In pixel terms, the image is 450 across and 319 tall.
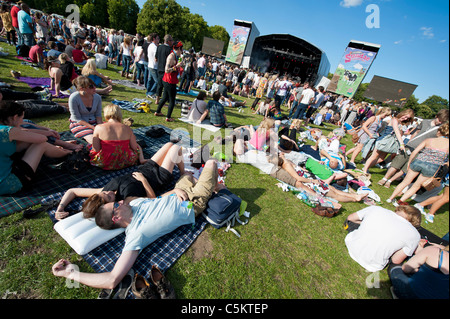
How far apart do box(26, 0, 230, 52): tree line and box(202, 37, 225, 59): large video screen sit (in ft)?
23.5

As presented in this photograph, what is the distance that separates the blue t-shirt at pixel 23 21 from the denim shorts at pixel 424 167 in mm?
13950

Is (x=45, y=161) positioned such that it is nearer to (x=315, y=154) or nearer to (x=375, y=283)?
(x=375, y=283)

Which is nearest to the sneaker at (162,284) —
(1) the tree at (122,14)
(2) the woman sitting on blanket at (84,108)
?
(2) the woman sitting on blanket at (84,108)

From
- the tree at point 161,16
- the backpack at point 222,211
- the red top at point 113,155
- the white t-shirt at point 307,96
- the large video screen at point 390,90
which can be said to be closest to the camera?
the backpack at point 222,211

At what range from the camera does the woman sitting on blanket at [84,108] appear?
3.67 metres

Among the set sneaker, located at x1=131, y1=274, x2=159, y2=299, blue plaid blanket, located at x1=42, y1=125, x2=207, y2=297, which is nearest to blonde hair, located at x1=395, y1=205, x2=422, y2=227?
blue plaid blanket, located at x1=42, y1=125, x2=207, y2=297

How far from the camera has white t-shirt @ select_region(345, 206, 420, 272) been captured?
7.92ft

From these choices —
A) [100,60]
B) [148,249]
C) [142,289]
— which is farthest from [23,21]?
[142,289]

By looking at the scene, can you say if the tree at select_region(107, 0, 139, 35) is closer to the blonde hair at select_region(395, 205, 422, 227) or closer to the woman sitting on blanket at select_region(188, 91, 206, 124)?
the woman sitting on blanket at select_region(188, 91, 206, 124)

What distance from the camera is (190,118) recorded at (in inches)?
261

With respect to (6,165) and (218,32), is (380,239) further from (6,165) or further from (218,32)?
(218,32)

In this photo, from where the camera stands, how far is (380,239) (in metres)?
2.56

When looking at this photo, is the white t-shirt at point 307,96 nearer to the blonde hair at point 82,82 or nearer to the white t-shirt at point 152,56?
the white t-shirt at point 152,56
